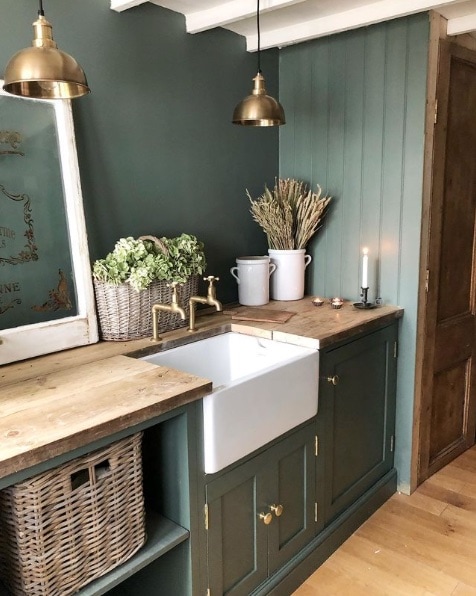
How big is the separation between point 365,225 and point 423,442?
1143mm

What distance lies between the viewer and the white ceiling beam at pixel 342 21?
2.22 m

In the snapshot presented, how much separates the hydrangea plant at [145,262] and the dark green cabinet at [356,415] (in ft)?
2.16

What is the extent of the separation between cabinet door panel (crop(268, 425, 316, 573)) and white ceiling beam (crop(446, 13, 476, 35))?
73.7 inches

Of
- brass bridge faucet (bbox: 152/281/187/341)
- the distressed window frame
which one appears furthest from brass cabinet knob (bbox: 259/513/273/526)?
the distressed window frame

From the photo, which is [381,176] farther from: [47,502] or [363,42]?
[47,502]

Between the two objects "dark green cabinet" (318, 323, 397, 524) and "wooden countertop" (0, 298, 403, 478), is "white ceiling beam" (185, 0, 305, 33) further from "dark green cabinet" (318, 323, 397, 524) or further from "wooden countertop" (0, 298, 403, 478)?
"dark green cabinet" (318, 323, 397, 524)

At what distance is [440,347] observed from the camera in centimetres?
282

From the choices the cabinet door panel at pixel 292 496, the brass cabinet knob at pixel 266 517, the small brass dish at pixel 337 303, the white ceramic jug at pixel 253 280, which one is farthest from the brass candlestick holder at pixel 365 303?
the brass cabinet knob at pixel 266 517

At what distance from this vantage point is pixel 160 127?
2348mm

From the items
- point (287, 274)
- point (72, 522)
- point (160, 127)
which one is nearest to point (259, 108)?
point (160, 127)

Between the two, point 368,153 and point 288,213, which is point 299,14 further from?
point 288,213

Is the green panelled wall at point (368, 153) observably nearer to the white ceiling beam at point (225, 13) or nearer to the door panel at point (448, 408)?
the door panel at point (448, 408)

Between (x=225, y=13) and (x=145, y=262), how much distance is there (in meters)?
1.10

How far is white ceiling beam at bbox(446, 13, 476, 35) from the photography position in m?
2.44
